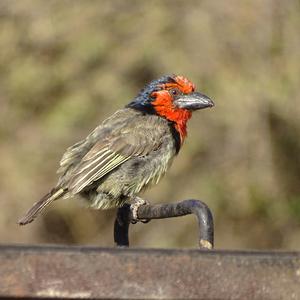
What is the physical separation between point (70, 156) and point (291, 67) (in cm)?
283

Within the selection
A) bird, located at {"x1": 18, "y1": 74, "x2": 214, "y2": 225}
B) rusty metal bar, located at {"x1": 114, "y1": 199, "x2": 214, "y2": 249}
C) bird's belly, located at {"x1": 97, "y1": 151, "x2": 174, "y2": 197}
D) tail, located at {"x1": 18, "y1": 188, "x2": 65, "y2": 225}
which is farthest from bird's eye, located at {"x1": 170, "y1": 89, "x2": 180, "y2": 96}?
rusty metal bar, located at {"x1": 114, "y1": 199, "x2": 214, "y2": 249}

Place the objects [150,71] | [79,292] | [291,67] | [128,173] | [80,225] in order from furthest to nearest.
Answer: [80,225], [150,71], [291,67], [128,173], [79,292]

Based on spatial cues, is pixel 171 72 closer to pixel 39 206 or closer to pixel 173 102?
pixel 173 102

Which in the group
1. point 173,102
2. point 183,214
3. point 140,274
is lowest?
point 173,102

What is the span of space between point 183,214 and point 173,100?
353 cm

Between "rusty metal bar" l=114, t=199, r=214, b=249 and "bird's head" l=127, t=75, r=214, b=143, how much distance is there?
2.60 metres

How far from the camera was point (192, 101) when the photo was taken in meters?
5.93

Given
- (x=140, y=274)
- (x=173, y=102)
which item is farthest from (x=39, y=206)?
(x=140, y=274)

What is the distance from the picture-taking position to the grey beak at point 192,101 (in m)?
5.85

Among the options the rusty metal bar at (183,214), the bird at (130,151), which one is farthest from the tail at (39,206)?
the rusty metal bar at (183,214)

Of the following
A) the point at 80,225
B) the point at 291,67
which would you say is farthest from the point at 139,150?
the point at 80,225

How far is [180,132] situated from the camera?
589cm

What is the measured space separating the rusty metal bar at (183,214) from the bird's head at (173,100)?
2596 mm

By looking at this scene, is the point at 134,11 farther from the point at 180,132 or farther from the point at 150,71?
the point at 180,132
